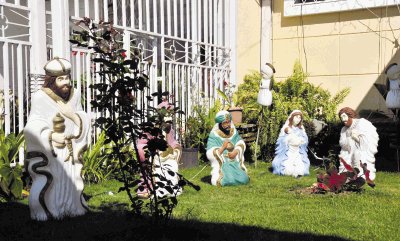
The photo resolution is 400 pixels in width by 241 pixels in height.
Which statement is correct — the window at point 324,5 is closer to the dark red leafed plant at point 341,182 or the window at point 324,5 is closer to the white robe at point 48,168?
the dark red leafed plant at point 341,182

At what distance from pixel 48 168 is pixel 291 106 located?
575cm

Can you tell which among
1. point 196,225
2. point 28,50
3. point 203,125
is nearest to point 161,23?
point 203,125

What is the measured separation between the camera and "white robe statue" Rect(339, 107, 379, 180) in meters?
7.52

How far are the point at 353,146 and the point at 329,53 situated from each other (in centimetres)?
362

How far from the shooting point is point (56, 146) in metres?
5.32

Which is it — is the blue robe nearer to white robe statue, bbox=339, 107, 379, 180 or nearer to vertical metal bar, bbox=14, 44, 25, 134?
white robe statue, bbox=339, 107, 379, 180

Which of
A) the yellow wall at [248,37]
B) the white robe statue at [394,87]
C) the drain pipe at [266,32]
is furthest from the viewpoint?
the yellow wall at [248,37]

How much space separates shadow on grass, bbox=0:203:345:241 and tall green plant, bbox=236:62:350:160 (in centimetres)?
501

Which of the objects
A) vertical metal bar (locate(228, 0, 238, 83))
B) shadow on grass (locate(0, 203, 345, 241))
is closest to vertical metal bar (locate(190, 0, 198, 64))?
vertical metal bar (locate(228, 0, 238, 83))

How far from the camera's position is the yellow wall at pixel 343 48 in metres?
10.2

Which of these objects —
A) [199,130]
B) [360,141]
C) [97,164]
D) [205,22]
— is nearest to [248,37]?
[205,22]

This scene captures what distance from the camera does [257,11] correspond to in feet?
37.8

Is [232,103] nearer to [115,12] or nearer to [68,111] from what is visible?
[115,12]

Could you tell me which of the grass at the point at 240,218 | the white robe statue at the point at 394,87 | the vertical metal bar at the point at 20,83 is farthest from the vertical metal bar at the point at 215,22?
the vertical metal bar at the point at 20,83
